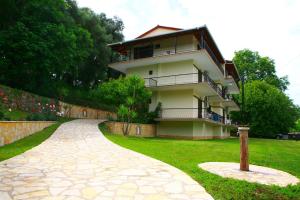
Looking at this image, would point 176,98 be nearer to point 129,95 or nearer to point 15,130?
point 129,95

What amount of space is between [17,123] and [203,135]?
17.1m

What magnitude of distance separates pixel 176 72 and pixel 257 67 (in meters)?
35.6

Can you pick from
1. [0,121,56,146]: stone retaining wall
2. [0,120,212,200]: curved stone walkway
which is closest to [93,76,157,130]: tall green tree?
[0,121,56,146]: stone retaining wall

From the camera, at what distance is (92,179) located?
5.70 m

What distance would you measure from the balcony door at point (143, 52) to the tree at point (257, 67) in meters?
31.8

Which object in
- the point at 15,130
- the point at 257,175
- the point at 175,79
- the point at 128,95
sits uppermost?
the point at 175,79

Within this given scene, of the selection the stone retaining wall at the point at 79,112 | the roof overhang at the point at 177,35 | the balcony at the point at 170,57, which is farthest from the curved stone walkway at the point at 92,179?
the stone retaining wall at the point at 79,112

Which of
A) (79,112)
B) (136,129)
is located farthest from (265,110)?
(79,112)

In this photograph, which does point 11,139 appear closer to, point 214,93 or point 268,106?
point 214,93

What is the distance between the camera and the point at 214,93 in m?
25.9

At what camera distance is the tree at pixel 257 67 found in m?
52.7

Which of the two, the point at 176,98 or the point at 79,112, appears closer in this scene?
the point at 176,98

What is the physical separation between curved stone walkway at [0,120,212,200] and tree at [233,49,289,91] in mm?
49263

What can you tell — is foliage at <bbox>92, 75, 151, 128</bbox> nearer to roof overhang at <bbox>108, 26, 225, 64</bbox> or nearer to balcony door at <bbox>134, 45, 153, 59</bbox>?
roof overhang at <bbox>108, 26, 225, 64</bbox>
